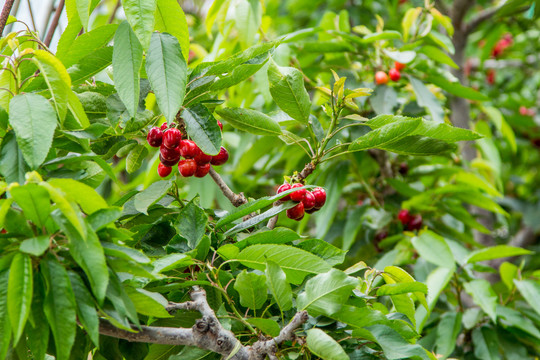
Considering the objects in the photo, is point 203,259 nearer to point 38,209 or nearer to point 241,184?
point 38,209

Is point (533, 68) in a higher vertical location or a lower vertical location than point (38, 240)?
lower

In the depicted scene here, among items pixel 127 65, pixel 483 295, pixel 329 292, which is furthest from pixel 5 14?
pixel 483 295

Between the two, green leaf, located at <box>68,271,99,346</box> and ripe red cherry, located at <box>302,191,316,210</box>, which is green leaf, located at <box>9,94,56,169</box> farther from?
ripe red cherry, located at <box>302,191,316,210</box>

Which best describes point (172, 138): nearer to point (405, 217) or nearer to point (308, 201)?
point (308, 201)

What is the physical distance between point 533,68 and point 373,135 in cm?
249

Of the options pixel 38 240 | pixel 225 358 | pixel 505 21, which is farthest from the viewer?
pixel 505 21

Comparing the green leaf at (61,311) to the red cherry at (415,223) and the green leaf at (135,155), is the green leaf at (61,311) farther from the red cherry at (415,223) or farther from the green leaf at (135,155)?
the red cherry at (415,223)

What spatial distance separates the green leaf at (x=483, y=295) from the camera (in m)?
1.15

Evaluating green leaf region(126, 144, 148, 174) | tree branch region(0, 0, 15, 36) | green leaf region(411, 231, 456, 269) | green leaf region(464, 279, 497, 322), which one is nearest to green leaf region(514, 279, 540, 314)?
green leaf region(464, 279, 497, 322)

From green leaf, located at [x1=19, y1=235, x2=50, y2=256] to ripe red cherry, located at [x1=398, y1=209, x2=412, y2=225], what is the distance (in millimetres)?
Answer: 1124

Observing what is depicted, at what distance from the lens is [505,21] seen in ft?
7.24

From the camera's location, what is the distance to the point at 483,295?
1.20m

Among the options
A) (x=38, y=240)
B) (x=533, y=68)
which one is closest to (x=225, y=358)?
(x=38, y=240)

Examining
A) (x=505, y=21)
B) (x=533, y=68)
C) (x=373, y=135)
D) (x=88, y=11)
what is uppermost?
(x=88, y=11)
